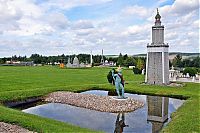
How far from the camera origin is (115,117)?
1631cm

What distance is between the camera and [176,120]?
14836 mm

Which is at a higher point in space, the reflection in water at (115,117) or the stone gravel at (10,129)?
the stone gravel at (10,129)

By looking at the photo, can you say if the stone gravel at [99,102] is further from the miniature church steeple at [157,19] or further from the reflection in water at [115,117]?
the miniature church steeple at [157,19]

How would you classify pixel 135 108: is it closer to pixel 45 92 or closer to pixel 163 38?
pixel 45 92

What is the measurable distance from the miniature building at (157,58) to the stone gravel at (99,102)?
12596 mm

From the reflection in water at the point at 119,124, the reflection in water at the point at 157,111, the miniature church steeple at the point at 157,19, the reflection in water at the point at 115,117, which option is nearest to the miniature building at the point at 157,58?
the miniature church steeple at the point at 157,19

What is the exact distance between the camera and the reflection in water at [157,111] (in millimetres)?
15325

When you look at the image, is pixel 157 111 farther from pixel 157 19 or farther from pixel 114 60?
pixel 114 60

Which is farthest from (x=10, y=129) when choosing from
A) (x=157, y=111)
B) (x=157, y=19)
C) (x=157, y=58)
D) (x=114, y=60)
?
(x=114, y=60)

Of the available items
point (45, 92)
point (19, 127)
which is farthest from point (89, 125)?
point (45, 92)

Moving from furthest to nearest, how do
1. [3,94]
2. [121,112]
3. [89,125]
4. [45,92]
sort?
[45,92]
[3,94]
[121,112]
[89,125]

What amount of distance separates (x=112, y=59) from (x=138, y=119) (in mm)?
107764

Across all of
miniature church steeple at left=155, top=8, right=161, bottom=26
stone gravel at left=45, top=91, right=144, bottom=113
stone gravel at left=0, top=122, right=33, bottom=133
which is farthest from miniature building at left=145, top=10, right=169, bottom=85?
stone gravel at left=0, top=122, right=33, bottom=133

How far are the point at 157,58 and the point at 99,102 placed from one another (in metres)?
14.9
